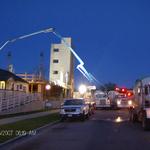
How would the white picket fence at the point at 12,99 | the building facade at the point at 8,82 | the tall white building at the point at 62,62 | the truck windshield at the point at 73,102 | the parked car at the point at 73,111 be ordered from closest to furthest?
1. the parked car at the point at 73,111
2. the truck windshield at the point at 73,102
3. the white picket fence at the point at 12,99
4. the building facade at the point at 8,82
5. the tall white building at the point at 62,62

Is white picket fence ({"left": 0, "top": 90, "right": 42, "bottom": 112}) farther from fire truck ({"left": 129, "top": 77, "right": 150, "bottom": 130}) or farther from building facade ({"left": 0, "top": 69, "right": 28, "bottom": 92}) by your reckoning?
fire truck ({"left": 129, "top": 77, "right": 150, "bottom": 130})

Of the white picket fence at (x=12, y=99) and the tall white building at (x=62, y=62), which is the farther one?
the tall white building at (x=62, y=62)

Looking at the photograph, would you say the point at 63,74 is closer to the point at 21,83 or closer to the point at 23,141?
the point at 21,83

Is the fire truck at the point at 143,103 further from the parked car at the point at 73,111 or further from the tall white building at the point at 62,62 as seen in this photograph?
the tall white building at the point at 62,62

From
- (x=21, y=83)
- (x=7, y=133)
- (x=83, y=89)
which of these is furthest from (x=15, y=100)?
(x=83, y=89)

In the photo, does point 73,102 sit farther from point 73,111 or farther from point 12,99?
point 12,99

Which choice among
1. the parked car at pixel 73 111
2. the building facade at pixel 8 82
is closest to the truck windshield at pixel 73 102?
the parked car at pixel 73 111

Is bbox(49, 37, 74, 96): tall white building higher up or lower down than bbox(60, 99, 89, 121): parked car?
higher up

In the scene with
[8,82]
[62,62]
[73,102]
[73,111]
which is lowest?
[73,111]

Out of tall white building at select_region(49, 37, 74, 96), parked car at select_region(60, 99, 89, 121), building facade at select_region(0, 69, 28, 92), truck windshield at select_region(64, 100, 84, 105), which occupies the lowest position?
parked car at select_region(60, 99, 89, 121)

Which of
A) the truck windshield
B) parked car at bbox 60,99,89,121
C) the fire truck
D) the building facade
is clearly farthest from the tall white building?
the fire truck

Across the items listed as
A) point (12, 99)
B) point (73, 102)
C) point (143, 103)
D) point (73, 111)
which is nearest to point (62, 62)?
point (12, 99)

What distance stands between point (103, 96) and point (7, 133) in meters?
47.5

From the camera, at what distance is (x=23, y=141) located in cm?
1883
